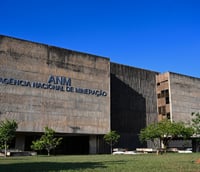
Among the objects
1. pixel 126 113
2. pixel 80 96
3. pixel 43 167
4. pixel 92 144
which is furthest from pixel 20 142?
pixel 43 167

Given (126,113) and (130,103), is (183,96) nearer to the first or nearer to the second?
(130,103)

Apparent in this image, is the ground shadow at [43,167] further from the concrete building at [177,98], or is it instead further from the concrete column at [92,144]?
the concrete building at [177,98]

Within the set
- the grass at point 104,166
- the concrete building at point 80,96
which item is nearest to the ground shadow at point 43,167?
A: the grass at point 104,166

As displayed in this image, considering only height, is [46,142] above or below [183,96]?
below

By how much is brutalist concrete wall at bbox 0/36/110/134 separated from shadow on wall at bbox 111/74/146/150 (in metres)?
5.12

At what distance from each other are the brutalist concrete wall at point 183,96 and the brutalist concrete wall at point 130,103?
474 centimetres

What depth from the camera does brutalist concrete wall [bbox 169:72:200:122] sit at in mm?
69688

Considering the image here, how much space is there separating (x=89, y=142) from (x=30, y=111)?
15604mm

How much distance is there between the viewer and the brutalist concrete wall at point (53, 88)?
4809 centimetres

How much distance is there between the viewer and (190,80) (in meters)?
75.2

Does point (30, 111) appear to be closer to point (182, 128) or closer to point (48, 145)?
point (48, 145)

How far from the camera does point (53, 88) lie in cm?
5222

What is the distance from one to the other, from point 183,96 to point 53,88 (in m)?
34.1

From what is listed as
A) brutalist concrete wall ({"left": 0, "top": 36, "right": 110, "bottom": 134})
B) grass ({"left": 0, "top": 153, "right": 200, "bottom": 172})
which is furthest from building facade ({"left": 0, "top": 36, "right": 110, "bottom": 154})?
grass ({"left": 0, "top": 153, "right": 200, "bottom": 172})
